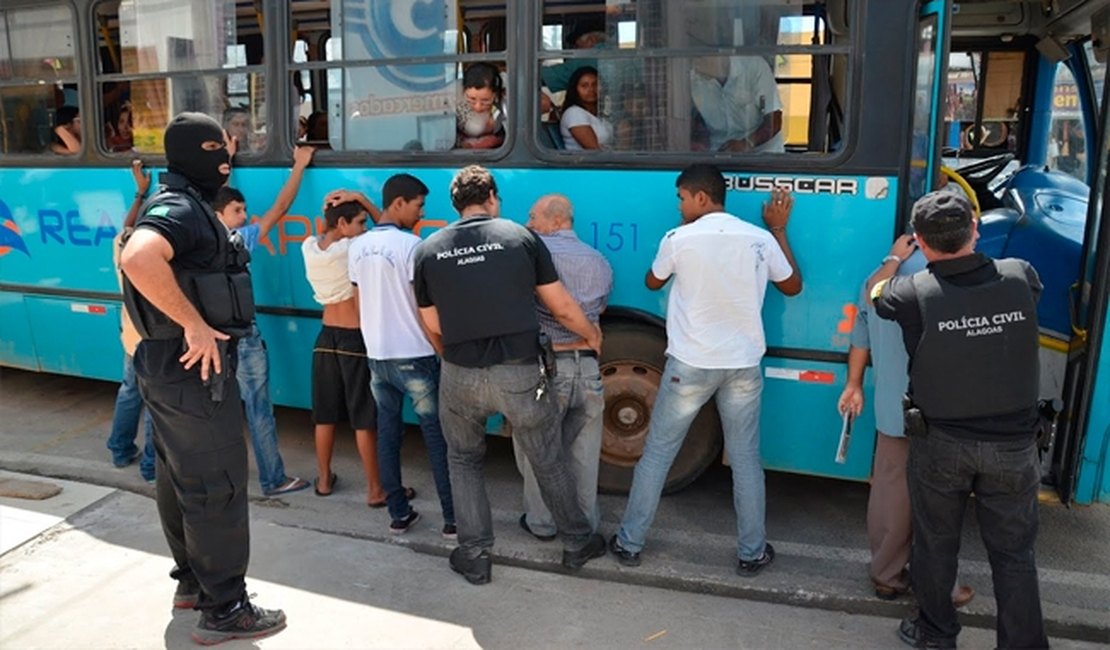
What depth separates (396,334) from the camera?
13.0 feet

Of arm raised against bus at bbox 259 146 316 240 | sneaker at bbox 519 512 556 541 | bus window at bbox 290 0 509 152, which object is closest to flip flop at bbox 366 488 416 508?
sneaker at bbox 519 512 556 541

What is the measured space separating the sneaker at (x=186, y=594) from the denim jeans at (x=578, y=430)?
1406 mm

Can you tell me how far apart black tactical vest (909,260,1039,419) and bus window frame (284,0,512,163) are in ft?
7.09

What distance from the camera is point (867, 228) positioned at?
3.75 m

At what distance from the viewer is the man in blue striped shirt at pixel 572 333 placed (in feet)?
12.1

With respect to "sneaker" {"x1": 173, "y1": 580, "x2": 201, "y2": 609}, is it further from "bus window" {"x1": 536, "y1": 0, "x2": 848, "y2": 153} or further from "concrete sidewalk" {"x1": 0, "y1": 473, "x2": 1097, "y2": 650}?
"bus window" {"x1": 536, "y1": 0, "x2": 848, "y2": 153}

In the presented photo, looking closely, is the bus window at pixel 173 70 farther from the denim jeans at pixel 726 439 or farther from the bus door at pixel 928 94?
the bus door at pixel 928 94

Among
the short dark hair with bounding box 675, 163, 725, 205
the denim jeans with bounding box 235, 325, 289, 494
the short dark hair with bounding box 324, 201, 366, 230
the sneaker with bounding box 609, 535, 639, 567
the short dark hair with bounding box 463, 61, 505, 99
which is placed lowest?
the sneaker with bounding box 609, 535, 639, 567

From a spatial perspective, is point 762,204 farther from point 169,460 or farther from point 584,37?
point 169,460

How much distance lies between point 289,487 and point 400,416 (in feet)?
3.13

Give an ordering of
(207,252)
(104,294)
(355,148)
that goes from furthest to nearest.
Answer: (104,294), (355,148), (207,252)

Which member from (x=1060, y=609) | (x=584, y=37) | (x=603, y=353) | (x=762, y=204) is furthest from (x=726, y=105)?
(x=1060, y=609)

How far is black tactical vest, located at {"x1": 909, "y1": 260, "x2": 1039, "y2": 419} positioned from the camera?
2809mm

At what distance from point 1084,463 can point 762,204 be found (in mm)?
1652
